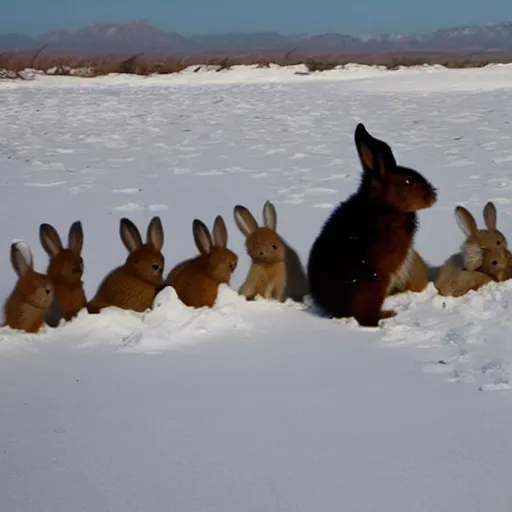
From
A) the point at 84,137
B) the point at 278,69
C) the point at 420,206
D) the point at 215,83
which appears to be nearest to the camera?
the point at 420,206

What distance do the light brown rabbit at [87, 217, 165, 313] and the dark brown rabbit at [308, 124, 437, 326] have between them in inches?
32.5

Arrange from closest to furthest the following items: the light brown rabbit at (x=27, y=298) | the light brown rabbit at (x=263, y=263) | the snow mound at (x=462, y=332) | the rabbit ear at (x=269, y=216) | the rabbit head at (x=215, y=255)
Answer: the snow mound at (x=462, y=332) < the light brown rabbit at (x=27, y=298) < the rabbit head at (x=215, y=255) < the light brown rabbit at (x=263, y=263) < the rabbit ear at (x=269, y=216)

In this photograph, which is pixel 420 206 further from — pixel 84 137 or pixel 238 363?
pixel 84 137

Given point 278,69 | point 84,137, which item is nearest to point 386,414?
point 84,137

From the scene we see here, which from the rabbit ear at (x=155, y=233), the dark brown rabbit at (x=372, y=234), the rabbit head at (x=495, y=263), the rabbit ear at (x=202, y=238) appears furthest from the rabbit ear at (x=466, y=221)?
the rabbit ear at (x=155, y=233)

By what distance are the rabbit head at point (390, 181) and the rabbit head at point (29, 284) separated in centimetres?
151

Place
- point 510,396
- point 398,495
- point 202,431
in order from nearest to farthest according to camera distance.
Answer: point 398,495 < point 202,431 < point 510,396

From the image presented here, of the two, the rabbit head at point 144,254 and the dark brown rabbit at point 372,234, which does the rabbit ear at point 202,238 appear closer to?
the rabbit head at point 144,254

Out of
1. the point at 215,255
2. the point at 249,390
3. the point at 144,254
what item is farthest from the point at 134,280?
the point at 249,390

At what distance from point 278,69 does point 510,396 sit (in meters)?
20.6

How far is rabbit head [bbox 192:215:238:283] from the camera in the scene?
3.70m

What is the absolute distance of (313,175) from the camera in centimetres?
740

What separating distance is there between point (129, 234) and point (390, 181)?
126 centimetres

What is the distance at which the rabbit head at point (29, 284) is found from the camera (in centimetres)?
326
